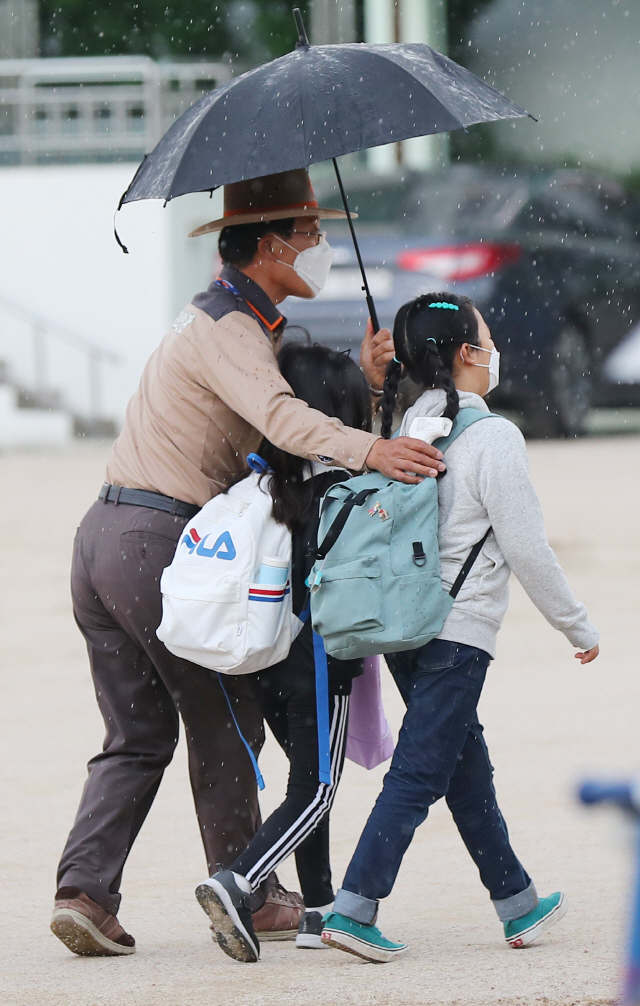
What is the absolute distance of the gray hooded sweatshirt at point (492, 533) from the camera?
3.17 metres

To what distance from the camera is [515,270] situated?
10758mm

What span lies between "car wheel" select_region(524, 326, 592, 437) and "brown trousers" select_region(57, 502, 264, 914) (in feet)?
26.5

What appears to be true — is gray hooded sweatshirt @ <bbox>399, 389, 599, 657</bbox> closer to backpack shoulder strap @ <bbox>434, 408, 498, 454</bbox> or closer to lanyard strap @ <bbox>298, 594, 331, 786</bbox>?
backpack shoulder strap @ <bbox>434, 408, 498, 454</bbox>

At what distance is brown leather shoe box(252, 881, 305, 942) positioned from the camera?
368 centimetres

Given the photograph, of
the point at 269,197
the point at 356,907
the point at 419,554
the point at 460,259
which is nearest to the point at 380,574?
the point at 419,554

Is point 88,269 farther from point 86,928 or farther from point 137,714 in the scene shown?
point 86,928

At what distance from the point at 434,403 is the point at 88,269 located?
12968 mm

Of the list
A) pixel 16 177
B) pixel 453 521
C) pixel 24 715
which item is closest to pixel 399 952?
pixel 453 521

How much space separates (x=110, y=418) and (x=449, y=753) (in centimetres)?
Result: 1270

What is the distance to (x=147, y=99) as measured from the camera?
1647 cm

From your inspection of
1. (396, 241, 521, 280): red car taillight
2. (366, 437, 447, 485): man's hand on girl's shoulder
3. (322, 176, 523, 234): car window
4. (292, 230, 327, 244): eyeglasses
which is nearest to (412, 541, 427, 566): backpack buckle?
(366, 437, 447, 485): man's hand on girl's shoulder

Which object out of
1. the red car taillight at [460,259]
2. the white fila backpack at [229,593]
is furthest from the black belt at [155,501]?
the red car taillight at [460,259]

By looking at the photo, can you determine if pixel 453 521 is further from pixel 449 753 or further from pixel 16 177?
pixel 16 177

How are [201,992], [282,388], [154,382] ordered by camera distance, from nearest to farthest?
[201,992] → [282,388] → [154,382]
